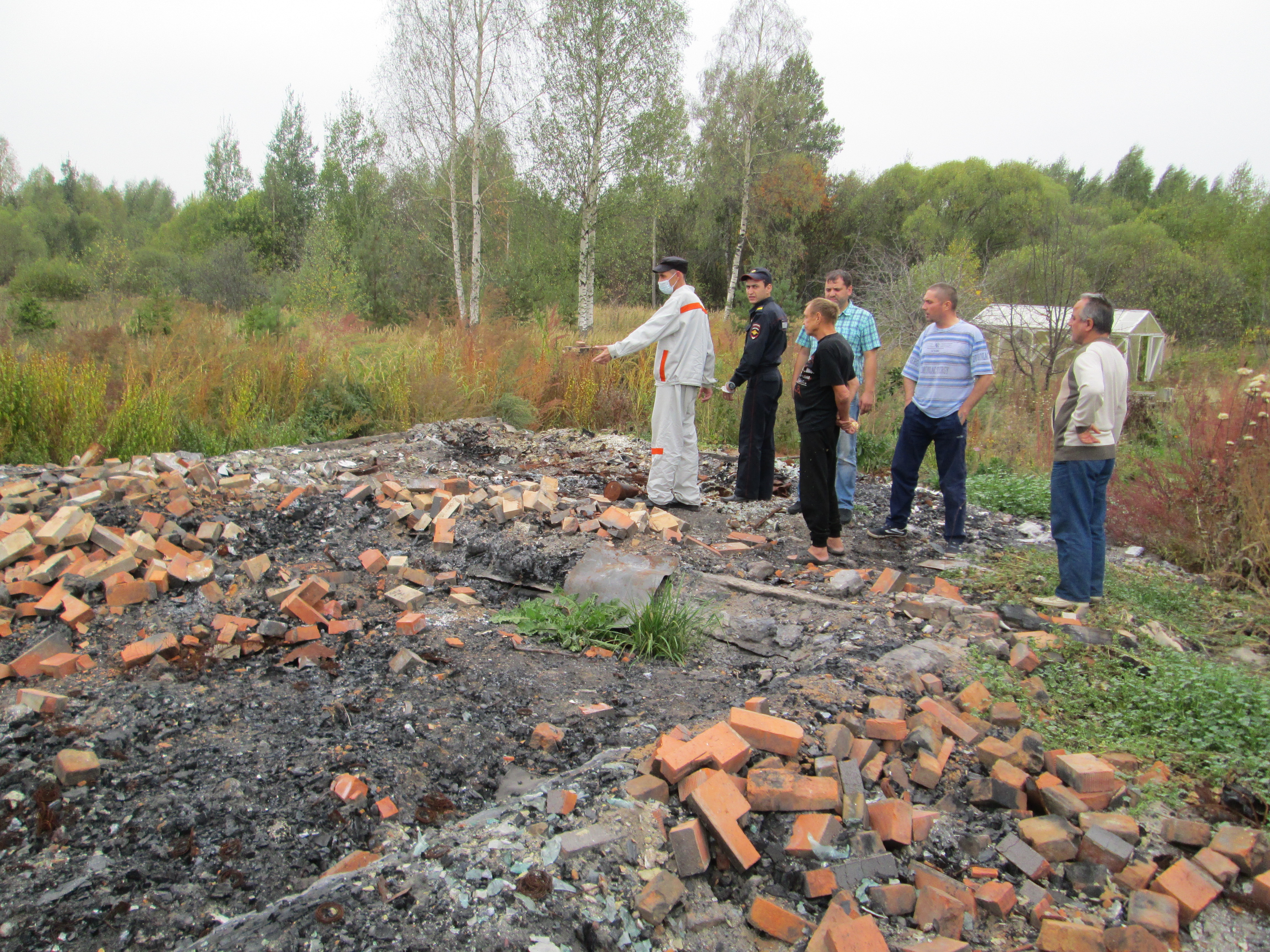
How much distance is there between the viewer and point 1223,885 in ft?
6.71

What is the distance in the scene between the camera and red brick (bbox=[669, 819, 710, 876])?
2000mm

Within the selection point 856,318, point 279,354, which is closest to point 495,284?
point 279,354

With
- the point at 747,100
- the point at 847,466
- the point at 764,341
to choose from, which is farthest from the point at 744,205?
the point at 847,466

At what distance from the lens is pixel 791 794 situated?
2.20 m

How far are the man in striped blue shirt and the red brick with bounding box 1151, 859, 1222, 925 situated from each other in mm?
3288

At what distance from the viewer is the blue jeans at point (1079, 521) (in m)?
4.10

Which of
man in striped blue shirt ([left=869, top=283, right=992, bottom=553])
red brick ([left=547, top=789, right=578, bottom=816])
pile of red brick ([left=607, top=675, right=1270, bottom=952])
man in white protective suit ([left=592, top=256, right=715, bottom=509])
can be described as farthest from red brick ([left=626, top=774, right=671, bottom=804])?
man in white protective suit ([left=592, top=256, right=715, bottom=509])

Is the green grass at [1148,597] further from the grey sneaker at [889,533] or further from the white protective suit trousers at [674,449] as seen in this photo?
the white protective suit trousers at [674,449]

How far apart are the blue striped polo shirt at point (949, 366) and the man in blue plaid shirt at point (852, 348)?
435 millimetres

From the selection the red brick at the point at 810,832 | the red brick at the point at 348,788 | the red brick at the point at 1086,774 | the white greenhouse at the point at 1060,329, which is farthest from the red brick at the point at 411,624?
the white greenhouse at the point at 1060,329

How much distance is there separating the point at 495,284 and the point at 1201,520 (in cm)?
1583

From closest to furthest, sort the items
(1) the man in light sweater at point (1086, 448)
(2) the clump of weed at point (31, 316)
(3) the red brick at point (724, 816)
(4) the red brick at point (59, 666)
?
(3) the red brick at point (724, 816)
(4) the red brick at point (59, 666)
(1) the man in light sweater at point (1086, 448)
(2) the clump of weed at point (31, 316)

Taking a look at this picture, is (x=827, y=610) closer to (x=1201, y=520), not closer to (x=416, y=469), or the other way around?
(x=1201, y=520)

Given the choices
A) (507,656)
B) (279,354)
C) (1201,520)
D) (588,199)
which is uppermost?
(588,199)
